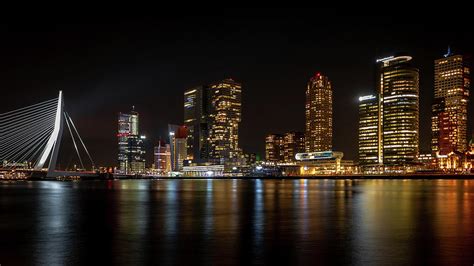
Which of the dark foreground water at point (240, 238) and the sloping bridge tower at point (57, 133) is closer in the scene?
the dark foreground water at point (240, 238)

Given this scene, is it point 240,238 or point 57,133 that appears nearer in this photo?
point 240,238

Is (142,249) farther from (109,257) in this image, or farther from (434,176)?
(434,176)

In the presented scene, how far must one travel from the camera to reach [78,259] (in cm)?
1499

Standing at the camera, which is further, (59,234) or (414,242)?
(59,234)

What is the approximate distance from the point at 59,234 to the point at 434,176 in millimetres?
163844

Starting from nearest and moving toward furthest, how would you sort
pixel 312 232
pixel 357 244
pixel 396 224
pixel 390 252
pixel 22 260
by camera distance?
pixel 22 260, pixel 390 252, pixel 357 244, pixel 312 232, pixel 396 224

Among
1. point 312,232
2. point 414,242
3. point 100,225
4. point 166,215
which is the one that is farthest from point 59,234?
point 414,242

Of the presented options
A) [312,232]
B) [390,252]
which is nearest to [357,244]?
[390,252]

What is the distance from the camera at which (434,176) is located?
166m

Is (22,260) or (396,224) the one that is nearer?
(22,260)

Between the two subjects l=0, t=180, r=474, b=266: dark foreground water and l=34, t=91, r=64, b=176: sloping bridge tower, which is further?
l=34, t=91, r=64, b=176: sloping bridge tower

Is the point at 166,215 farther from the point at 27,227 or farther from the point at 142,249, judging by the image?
the point at 142,249

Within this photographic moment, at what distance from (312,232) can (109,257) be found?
9.35 metres

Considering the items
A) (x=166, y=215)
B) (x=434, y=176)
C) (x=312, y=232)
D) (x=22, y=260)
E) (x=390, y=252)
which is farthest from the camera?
Answer: (x=434, y=176)
